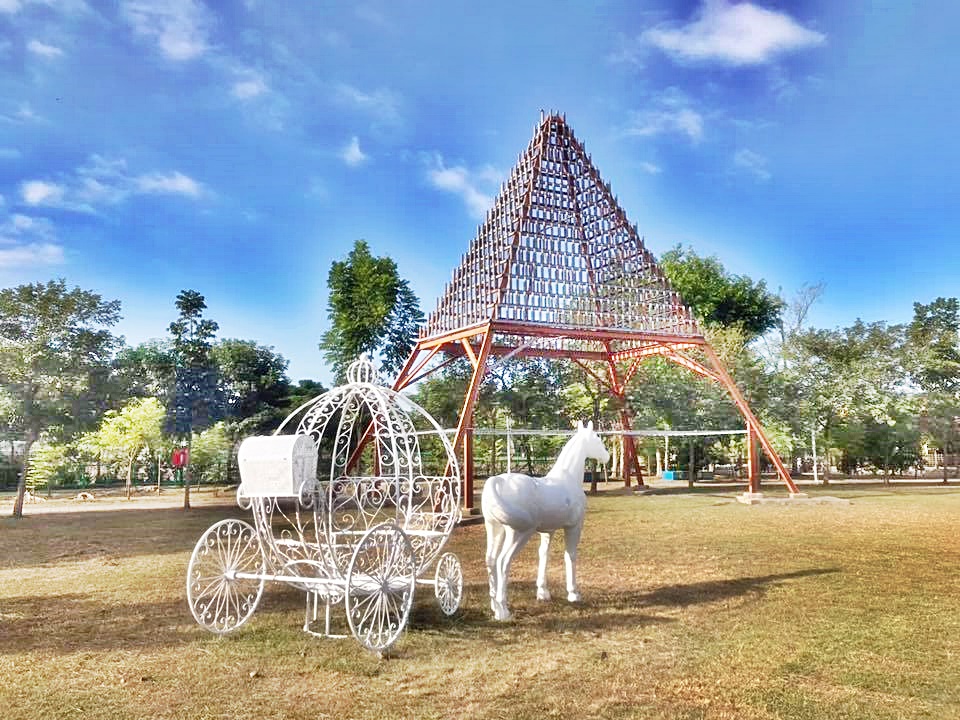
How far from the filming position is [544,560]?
8766 mm

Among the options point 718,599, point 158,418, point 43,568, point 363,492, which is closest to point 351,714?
point 363,492

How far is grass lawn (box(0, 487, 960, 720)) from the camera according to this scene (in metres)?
5.28

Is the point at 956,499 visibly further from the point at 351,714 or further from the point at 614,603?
the point at 351,714

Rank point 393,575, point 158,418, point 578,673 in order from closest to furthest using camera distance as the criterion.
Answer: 1. point 578,673
2. point 393,575
3. point 158,418

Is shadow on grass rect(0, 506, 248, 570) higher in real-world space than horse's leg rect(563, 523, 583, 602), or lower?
lower

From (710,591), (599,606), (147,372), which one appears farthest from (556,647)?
(147,372)

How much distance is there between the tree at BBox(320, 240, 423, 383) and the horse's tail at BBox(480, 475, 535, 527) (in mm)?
25429

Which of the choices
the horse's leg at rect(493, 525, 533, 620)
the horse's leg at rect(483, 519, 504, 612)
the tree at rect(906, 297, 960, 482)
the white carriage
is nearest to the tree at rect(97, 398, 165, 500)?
the white carriage

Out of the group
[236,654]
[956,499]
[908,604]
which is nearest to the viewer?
[236,654]

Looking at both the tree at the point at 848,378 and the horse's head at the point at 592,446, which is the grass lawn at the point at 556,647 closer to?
the horse's head at the point at 592,446

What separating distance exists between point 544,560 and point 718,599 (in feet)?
6.51

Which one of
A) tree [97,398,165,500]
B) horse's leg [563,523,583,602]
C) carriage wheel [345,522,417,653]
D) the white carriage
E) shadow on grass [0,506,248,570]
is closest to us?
carriage wheel [345,522,417,653]

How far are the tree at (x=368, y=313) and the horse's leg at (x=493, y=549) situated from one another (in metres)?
25.2

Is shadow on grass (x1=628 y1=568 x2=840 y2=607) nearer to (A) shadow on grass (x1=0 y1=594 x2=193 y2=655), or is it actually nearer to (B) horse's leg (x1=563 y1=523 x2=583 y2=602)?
(B) horse's leg (x1=563 y1=523 x2=583 y2=602)
